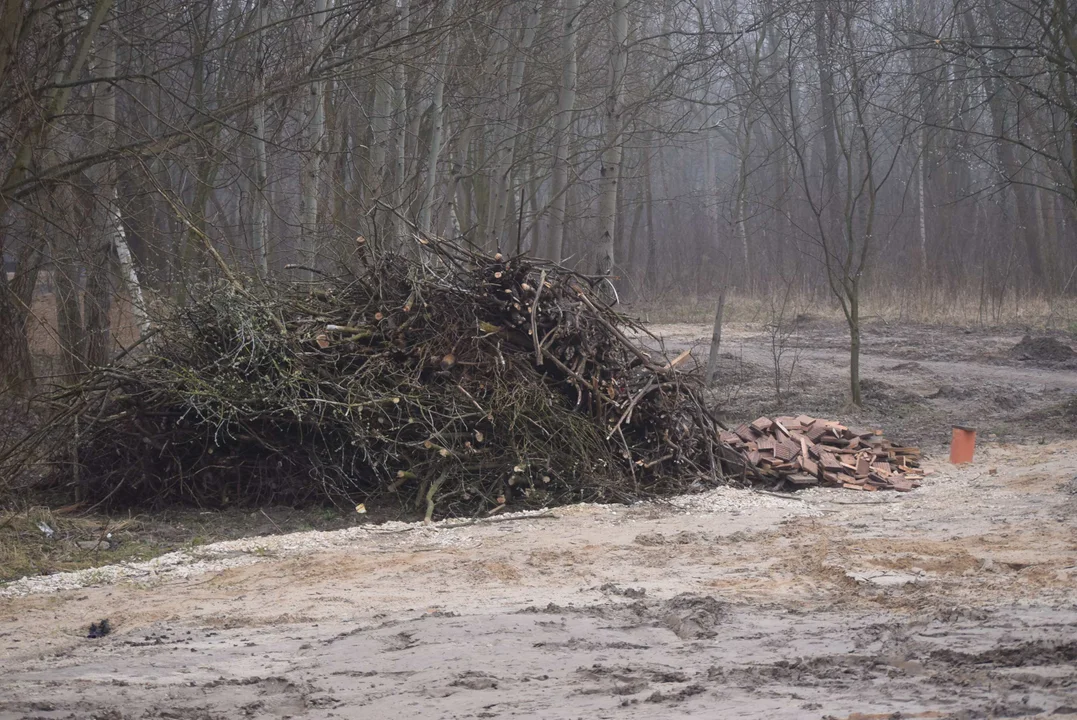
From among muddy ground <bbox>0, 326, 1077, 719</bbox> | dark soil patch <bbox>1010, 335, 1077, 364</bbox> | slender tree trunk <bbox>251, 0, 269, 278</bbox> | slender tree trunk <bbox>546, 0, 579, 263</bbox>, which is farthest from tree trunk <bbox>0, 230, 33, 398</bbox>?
dark soil patch <bbox>1010, 335, 1077, 364</bbox>

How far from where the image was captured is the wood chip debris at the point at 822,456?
9.02 m

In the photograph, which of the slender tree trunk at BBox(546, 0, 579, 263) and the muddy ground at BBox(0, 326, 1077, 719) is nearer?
the muddy ground at BBox(0, 326, 1077, 719)

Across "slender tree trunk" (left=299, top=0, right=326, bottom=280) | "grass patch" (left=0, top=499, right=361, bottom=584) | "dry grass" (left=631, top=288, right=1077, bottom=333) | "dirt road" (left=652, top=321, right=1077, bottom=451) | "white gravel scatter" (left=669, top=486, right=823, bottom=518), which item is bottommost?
"white gravel scatter" (left=669, top=486, right=823, bottom=518)

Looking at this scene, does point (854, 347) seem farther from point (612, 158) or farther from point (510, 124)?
point (510, 124)

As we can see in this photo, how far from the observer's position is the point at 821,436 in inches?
379

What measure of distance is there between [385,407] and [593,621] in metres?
3.57

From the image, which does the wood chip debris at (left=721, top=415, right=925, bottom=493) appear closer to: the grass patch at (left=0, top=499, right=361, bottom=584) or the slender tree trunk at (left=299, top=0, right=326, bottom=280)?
the grass patch at (left=0, top=499, right=361, bottom=584)

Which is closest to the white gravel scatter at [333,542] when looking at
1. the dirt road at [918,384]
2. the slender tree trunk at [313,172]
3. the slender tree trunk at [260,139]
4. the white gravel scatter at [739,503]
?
the white gravel scatter at [739,503]

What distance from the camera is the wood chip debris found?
902cm

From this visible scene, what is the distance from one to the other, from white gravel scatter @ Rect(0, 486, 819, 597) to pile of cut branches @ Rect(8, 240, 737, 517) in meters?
0.33

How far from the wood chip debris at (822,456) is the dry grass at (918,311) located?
9263 mm

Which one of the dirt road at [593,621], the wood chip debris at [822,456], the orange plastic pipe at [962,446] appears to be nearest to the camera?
the dirt road at [593,621]

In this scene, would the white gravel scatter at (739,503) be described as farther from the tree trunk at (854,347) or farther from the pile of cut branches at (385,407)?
the tree trunk at (854,347)

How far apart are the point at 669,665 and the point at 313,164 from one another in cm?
979
